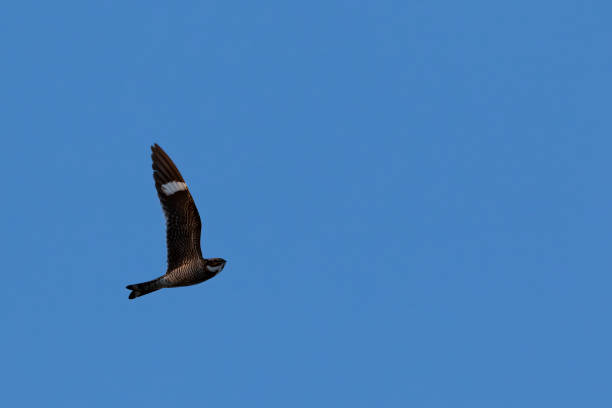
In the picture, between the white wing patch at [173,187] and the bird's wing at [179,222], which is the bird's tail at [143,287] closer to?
the bird's wing at [179,222]

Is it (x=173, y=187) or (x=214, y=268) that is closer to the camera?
(x=214, y=268)

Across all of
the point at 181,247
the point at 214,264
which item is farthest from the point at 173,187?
the point at 214,264

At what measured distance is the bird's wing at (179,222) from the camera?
11219 mm

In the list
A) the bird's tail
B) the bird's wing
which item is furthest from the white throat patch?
the bird's tail

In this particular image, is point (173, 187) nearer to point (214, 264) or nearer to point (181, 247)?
point (181, 247)

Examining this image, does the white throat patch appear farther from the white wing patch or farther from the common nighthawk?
the white wing patch

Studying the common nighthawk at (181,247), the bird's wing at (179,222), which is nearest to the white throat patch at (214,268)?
the common nighthawk at (181,247)

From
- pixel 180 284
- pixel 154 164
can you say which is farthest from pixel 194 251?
pixel 154 164

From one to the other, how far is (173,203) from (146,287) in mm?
1762

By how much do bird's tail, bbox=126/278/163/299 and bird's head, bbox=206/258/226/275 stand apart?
1.02 m

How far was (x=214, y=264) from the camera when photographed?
11164 mm

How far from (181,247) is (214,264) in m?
0.76

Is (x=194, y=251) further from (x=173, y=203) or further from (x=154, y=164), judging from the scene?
(x=154, y=164)

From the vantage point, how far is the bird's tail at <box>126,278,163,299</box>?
11.1 m
